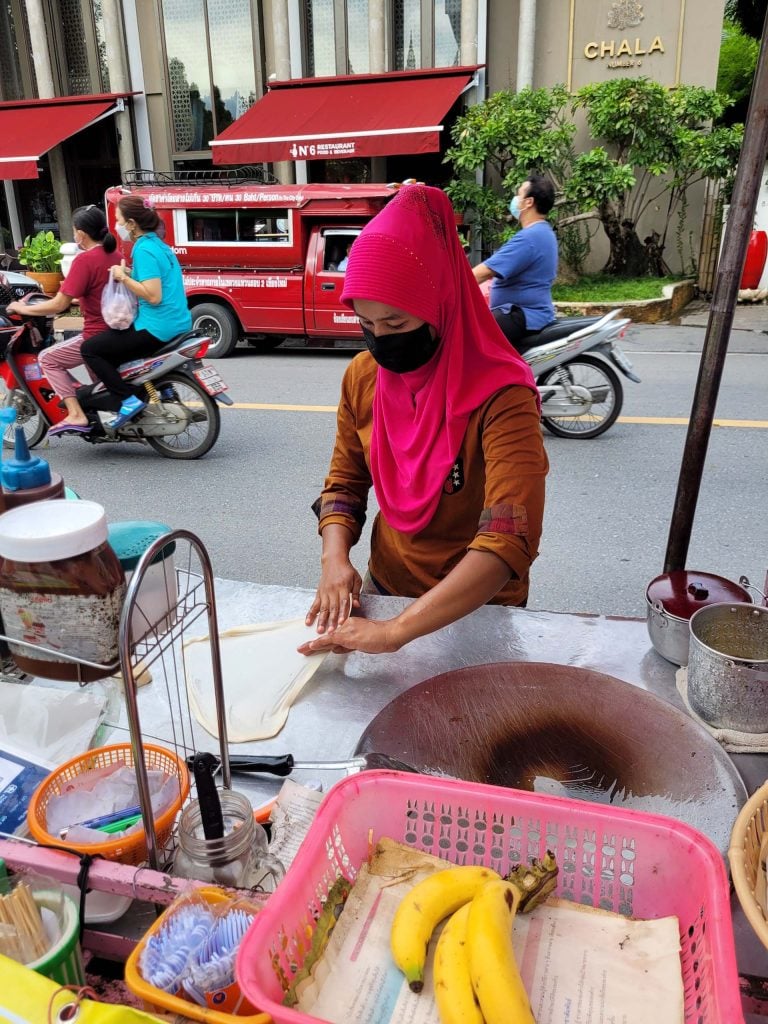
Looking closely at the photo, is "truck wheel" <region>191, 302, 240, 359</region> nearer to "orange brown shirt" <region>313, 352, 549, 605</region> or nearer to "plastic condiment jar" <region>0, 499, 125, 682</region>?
"orange brown shirt" <region>313, 352, 549, 605</region>

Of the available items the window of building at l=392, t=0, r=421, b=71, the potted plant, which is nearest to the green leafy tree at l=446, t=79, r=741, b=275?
the window of building at l=392, t=0, r=421, b=71

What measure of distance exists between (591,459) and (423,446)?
373 centimetres

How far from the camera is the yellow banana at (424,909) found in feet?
2.83

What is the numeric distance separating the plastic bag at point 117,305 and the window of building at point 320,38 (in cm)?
1072

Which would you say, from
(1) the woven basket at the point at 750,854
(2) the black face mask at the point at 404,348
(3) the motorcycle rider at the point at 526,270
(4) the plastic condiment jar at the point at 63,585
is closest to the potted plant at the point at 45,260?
(3) the motorcycle rider at the point at 526,270

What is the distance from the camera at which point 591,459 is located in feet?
17.4

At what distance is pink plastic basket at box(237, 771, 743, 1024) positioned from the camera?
0.84 metres

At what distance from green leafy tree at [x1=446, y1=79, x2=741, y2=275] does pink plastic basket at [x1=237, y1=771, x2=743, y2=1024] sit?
11.1 m

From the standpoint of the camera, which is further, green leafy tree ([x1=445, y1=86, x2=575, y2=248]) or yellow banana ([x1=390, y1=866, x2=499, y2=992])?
green leafy tree ([x1=445, y1=86, x2=575, y2=248])

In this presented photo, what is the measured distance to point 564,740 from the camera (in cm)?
140

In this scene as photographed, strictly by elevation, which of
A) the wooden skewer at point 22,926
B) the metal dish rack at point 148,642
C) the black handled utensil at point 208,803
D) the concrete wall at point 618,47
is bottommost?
the wooden skewer at point 22,926

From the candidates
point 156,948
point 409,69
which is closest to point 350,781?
point 156,948

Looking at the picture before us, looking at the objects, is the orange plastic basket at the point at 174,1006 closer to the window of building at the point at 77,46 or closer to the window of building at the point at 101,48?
the window of building at the point at 101,48

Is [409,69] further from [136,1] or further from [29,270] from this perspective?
[29,270]
